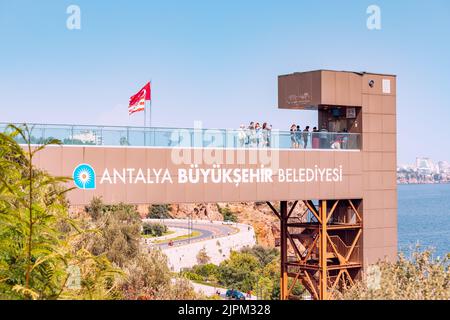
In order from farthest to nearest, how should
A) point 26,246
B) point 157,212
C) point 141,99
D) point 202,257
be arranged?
1. point 157,212
2. point 202,257
3. point 141,99
4. point 26,246

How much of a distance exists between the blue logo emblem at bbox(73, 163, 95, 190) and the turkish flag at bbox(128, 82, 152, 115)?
600cm

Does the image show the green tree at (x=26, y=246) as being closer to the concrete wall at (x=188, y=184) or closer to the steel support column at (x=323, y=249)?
the concrete wall at (x=188, y=184)

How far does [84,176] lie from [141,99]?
645cm

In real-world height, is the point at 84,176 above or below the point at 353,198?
above

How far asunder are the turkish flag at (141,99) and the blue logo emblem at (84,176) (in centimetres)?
600

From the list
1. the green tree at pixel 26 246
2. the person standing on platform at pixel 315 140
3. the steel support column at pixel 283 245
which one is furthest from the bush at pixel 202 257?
the green tree at pixel 26 246

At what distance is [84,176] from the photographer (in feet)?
93.8

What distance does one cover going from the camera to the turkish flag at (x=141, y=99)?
111ft

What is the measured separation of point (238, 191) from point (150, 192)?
13.7ft

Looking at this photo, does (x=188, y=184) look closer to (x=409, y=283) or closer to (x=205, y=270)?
(x=409, y=283)

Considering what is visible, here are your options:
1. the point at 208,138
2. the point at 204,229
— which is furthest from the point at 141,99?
the point at 204,229

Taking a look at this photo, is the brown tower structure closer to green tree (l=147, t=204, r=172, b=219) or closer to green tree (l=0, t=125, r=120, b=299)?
green tree (l=0, t=125, r=120, b=299)

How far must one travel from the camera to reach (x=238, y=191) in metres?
32.4
